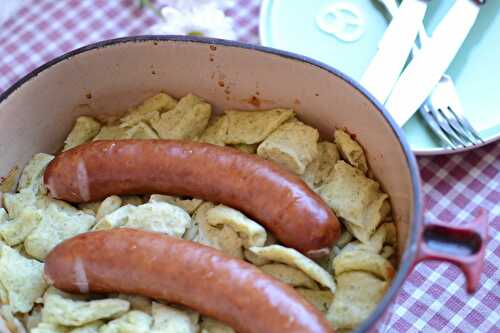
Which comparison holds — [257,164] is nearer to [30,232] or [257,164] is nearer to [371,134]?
[371,134]

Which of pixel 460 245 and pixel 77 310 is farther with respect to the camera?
pixel 77 310

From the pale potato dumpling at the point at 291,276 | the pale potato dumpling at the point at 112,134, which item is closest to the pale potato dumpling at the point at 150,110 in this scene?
the pale potato dumpling at the point at 112,134

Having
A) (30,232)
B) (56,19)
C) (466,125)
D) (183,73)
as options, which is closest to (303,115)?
(183,73)

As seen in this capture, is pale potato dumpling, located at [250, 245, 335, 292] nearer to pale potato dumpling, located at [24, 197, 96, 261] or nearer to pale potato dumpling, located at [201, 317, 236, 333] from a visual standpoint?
pale potato dumpling, located at [201, 317, 236, 333]

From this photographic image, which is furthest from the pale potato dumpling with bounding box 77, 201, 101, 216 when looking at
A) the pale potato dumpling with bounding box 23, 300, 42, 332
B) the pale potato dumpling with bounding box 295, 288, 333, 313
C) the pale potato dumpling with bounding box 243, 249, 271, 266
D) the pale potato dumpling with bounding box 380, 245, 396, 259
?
the pale potato dumpling with bounding box 380, 245, 396, 259

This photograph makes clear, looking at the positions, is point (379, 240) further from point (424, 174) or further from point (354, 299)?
point (424, 174)

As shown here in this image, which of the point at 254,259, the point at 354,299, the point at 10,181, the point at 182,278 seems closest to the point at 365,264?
the point at 354,299

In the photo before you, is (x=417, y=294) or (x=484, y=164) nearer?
→ (x=417, y=294)
